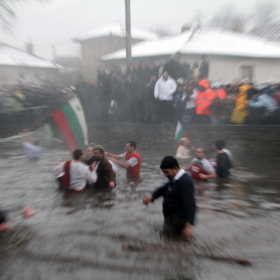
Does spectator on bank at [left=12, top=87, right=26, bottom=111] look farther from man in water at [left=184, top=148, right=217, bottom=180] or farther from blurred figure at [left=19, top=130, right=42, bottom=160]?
man in water at [left=184, top=148, right=217, bottom=180]

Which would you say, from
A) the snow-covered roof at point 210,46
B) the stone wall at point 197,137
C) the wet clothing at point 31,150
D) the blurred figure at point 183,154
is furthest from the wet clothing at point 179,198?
the snow-covered roof at point 210,46

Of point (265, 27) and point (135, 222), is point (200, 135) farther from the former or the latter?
point (265, 27)

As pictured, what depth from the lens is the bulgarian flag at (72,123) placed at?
10.4 meters

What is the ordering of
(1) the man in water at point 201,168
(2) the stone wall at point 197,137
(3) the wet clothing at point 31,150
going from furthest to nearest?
(2) the stone wall at point 197,137, (3) the wet clothing at point 31,150, (1) the man in water at point 201,168

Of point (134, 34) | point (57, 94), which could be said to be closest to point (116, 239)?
point (57, 94)

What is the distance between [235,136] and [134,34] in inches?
1030

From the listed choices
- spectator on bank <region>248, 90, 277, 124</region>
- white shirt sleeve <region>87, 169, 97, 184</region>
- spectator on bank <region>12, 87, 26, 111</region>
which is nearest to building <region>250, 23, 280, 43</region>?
spectator on bank <region>248, 90, 277, 124</region>

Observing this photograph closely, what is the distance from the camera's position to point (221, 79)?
2417cm

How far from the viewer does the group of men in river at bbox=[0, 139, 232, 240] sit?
513 cm

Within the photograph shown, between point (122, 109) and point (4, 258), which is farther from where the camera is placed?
point (122, 109)

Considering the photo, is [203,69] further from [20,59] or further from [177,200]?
[20,59]

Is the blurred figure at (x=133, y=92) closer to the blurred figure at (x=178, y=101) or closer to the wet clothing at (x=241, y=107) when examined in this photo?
the blurred figure at (x=178, y=101)

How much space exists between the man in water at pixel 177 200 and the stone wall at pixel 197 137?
878 cm

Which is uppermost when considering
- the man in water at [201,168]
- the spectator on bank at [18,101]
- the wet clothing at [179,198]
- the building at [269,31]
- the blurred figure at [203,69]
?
the building at [269,31]
